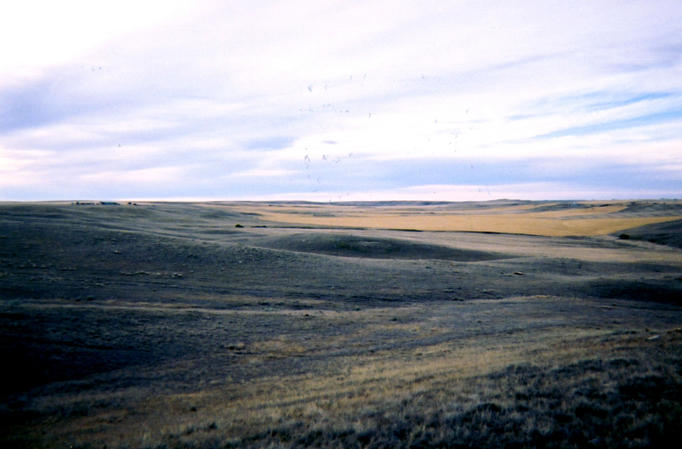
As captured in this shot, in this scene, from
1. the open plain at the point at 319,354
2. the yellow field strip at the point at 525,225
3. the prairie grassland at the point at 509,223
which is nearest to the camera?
the open plain at the point at 319,354

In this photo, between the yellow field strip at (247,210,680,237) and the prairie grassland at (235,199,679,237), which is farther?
the prairie grassland at (235,199,679,237)

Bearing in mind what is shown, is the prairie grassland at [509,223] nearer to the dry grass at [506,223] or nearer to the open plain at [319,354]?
the dry grass at [506,223]

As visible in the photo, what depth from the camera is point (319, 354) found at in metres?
12.0

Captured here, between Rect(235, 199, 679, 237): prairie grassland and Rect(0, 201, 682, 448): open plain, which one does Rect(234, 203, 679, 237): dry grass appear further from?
Rect(0, 201, 682, 448): open plain

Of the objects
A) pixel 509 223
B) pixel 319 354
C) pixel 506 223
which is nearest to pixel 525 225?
pixel 509 223

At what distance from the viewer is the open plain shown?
6.50 metres

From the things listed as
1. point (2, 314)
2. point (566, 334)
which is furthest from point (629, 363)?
point (2, 314)

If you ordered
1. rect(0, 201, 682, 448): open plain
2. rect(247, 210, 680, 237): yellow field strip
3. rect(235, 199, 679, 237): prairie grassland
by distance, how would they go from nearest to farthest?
rect(0, 201, 682, 448): open plain → rect(247, 210, 680, 237): yellow field strip → rect(235, 199, 679, 237): prairie grassland

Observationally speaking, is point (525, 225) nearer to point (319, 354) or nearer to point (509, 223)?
point (509, 223)

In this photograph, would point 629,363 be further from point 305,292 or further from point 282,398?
point 305,292

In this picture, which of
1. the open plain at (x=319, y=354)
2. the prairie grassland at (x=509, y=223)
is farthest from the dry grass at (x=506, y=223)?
the open plain at (x=319, y=354)

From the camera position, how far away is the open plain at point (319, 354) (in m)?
6.50

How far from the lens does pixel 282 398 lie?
8.50 m

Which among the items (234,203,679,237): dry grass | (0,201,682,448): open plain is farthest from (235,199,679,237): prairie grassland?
(0,201,682,448): open plain
